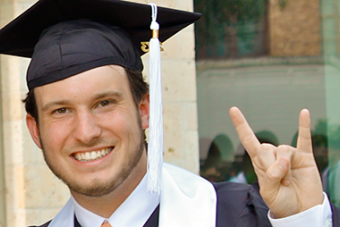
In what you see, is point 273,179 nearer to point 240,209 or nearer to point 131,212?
point 240,209

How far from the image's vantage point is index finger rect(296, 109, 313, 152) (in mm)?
1703

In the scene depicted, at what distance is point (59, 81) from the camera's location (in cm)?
200

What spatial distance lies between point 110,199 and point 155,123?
13.9 inches

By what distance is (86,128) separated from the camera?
1945mm

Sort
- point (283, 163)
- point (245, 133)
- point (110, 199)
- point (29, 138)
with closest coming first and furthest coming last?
1. point (283, 163)
2. point (245, 133)
3. point (110, 199)
4. point (29, 138)

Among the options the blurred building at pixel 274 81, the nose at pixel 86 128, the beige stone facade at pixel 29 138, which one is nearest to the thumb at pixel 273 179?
the nose at pixel 86 128

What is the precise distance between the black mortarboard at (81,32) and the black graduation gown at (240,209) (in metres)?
0.62

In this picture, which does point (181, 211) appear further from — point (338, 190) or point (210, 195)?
point (338, 190)

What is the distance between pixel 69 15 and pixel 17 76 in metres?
1.35

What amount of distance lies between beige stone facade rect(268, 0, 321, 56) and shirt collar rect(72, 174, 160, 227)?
1974 mm

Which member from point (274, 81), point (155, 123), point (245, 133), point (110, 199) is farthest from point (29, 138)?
point (245, 133)

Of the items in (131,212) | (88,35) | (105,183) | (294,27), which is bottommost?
(131,212)

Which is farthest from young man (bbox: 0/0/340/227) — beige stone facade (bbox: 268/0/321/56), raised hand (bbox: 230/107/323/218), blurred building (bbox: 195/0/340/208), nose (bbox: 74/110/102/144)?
beige stone facade (bbox: 268/0/321/56)

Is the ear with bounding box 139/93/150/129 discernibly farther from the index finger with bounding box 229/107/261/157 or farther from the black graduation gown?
the index finger with bounding box 229/107/261/157
